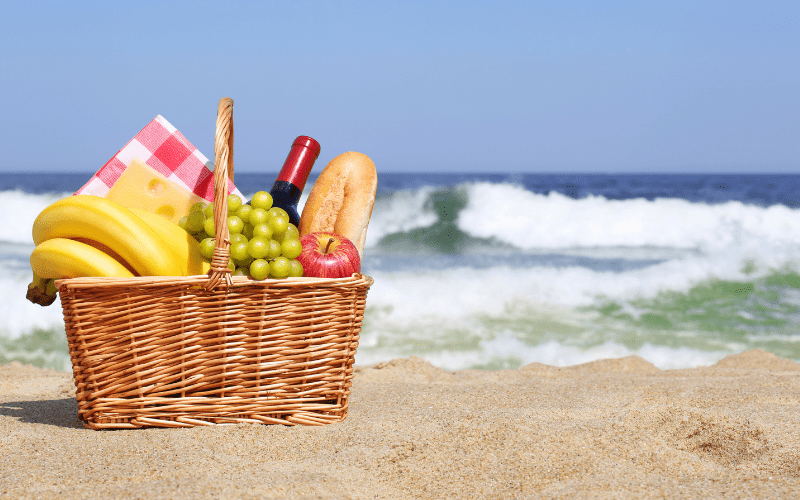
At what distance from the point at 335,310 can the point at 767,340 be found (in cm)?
441

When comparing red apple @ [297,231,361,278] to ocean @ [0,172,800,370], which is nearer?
red apple @ [297,231,361,278]

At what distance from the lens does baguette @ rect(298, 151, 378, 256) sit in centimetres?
246

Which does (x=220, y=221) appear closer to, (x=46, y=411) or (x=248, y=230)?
(x=248, y=230)

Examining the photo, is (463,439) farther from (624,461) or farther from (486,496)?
(624,461)

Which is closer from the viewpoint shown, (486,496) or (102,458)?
(486,496)

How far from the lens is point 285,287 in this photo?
6.25ft

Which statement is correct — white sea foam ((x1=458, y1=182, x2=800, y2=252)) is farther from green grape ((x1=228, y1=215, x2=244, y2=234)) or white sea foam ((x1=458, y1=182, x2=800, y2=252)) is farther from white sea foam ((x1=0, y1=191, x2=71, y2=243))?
green grape ((x1=228, y1=215, x2=244, y2=234))

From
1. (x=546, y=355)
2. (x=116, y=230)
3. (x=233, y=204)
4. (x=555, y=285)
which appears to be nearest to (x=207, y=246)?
(x=233, y=204)

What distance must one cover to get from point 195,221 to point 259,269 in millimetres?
363

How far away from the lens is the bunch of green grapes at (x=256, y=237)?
1.89 meters

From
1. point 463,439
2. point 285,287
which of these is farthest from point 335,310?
point 463,439

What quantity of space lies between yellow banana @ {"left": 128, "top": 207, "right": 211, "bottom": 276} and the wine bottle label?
44 cm

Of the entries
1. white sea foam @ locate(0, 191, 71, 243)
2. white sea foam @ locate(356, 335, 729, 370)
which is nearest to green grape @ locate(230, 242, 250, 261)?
white sea foam @ locate(356, 335, 729, 370)

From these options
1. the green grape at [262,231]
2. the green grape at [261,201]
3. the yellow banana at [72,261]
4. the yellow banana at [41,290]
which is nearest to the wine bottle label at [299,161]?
the green grape at [261,201]
